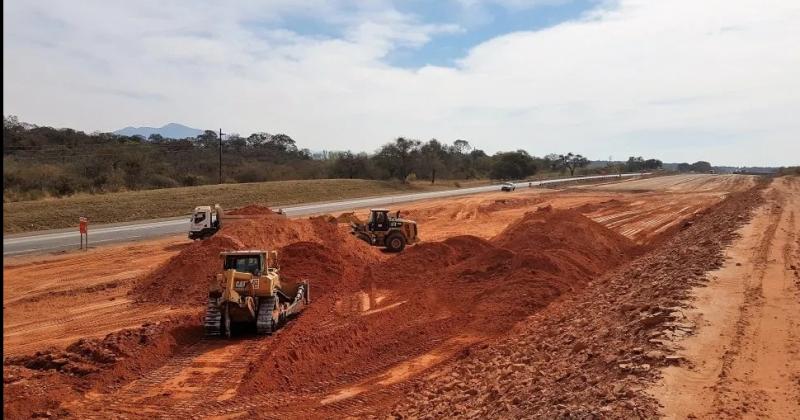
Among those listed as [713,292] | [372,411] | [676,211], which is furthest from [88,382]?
[676,211]

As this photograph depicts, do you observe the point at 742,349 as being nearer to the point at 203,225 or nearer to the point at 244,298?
the point at 244,298

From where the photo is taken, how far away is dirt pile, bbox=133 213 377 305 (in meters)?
19.0

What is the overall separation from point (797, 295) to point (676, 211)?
3666 cm

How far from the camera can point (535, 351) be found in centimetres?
1093

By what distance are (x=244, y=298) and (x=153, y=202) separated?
35.7 m

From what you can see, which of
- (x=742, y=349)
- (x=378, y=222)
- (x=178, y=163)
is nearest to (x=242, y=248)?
(x=378, y=222)

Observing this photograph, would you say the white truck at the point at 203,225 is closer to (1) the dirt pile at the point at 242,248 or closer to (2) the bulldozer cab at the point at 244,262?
(1) the dirt pile at the point at 242,248

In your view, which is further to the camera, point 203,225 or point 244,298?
point 203,225

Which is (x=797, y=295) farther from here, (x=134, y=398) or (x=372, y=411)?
(x=134, y=398)

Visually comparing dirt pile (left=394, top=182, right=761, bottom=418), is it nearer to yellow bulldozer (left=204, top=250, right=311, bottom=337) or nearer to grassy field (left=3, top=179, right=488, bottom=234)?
yellow bulldozer (left=204, top=250, right=311, bottom=337)

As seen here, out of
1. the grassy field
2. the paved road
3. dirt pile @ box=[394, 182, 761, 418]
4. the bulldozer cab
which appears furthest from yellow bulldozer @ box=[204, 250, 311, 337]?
the grassy field

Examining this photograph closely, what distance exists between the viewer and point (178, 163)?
75.9 metres

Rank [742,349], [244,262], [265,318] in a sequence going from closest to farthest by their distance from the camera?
[742,349] < [265,318] < [244,262]

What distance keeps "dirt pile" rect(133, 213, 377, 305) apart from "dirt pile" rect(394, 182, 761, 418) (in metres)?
9.36
